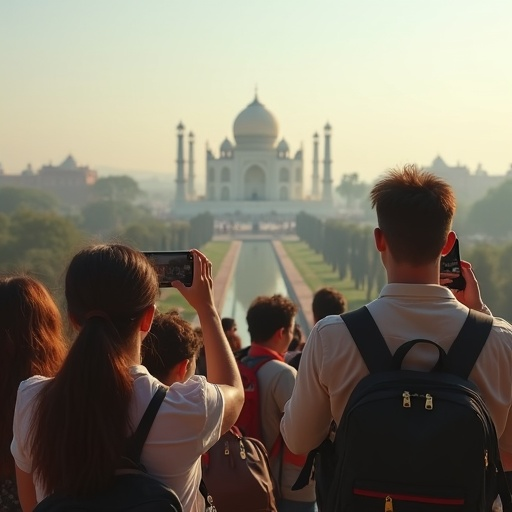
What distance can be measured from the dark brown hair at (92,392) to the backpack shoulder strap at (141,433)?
0.07 feet

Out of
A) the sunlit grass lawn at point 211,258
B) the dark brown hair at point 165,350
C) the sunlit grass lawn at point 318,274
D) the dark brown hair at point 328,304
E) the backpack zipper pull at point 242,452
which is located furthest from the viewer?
the sunlit grass lawn at point 318,274

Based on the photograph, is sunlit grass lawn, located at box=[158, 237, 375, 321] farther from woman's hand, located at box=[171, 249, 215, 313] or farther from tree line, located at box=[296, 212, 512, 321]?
woman's hand, located at box=[171, 249, 215, 313]

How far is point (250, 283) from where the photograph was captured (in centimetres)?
2402

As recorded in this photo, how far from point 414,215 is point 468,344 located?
26 centimetres

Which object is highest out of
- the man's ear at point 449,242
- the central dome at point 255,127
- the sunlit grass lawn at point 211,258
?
the central dome at point 255,127

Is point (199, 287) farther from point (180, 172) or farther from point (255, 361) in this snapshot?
point (180, 172)

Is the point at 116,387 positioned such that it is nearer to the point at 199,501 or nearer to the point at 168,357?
the point at 199,501

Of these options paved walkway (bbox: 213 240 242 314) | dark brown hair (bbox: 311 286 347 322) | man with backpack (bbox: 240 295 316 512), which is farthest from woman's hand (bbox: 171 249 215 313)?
paved walkway (bbox: 213 240 242 314)

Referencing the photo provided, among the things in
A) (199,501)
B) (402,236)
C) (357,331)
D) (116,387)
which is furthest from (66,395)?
(402,236)

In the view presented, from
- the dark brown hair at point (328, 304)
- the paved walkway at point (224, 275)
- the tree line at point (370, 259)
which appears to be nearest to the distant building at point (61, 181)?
the tree line at point (370, 259)

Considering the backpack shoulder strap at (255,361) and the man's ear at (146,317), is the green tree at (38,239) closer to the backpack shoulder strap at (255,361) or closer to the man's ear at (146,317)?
the backpack shoulder strap at (255,361)

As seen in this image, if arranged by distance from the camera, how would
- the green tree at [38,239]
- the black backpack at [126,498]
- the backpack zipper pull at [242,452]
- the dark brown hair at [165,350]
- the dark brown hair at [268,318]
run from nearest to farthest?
the black backpack at [126,498] < the dark brown hair at [165,350] < the backpack zipper pull at [242,452] < the dark brown hair at [268,318] < the green tree at [38,239]

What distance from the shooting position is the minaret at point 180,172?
5862cm

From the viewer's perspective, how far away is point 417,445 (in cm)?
173
